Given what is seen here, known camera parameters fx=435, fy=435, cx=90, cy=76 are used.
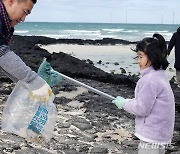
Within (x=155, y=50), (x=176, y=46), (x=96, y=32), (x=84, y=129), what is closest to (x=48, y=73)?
(x=155, y=50)

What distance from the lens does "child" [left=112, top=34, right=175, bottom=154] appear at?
10.6ft

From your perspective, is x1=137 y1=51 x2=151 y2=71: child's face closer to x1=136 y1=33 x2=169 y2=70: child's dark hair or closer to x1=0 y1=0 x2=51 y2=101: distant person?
x1=136 y1=33 x2=169 y2=70: child's dark hair

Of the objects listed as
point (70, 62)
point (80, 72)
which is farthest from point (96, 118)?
point (70, 62)

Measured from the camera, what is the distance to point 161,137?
3311mm

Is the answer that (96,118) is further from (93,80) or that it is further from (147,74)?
(93,80)

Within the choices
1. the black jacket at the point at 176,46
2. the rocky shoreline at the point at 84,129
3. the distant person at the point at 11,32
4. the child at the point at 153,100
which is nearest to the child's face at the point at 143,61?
the child at the point at 153,100

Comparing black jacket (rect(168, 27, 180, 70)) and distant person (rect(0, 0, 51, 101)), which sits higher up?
distant person (rect(0, 0, 51, 101))

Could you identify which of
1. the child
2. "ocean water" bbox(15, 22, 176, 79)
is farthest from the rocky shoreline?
"ocean water" bbox(15, 22, 176, 79)

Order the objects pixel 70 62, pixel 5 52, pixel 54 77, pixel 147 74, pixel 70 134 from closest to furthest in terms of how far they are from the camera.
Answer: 1. pixel 5 52
2. pixel 147 74
3. pixel 54 77
4. pixel 70 134
5. pixel 70 62

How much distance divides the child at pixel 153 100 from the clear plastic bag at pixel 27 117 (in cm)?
66

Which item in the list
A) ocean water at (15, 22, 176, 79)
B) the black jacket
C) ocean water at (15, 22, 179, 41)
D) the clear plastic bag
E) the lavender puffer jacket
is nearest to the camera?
the lavender puffer jacket

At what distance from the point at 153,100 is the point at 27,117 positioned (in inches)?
38.2

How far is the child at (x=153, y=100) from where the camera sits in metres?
3.22

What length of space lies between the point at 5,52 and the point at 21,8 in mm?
311
